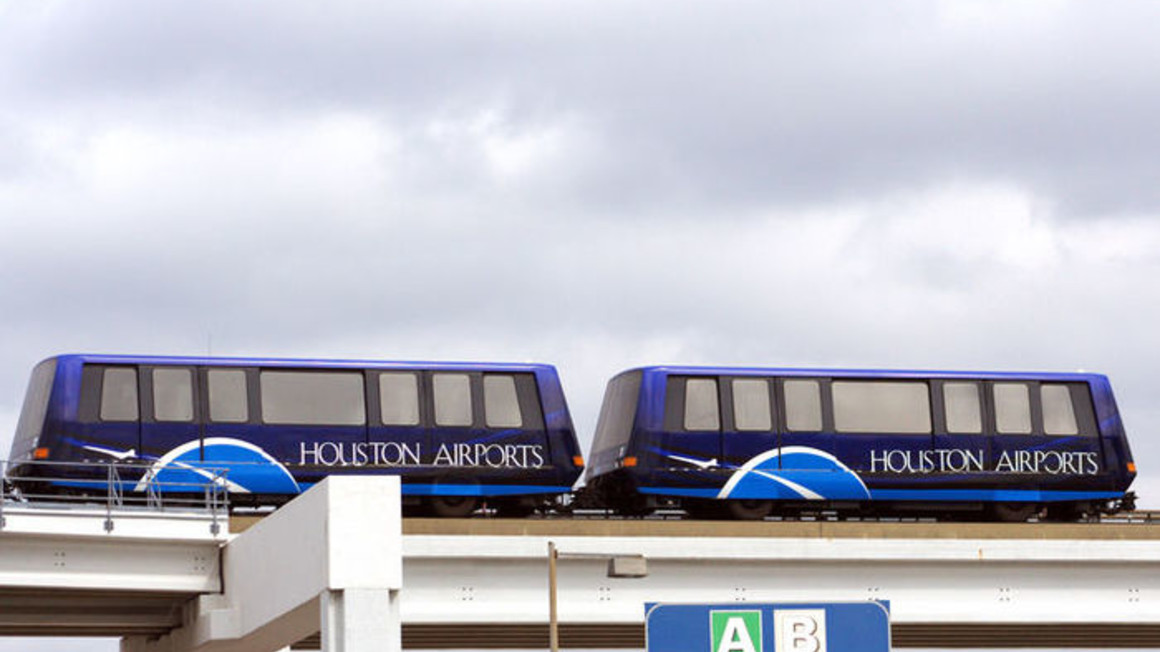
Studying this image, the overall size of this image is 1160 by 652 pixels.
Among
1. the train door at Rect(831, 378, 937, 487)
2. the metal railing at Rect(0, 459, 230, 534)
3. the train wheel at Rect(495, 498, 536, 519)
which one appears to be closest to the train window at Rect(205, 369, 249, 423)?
the metal railing at Rect(0, 459, 230, 534)

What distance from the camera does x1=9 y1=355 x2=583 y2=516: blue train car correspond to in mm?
37219

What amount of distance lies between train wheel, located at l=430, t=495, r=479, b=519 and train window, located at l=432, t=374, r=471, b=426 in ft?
3.98

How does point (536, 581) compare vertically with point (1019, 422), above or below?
below

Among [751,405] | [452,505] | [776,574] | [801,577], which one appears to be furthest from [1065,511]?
[452,505]

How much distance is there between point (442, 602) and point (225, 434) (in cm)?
444

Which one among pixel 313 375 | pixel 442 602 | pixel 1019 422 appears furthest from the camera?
pixel 1019 422

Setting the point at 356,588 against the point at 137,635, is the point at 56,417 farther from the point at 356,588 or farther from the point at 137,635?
the point at 356,588

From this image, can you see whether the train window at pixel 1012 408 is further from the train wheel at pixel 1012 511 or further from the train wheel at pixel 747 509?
the train wheel at pixel 747 509

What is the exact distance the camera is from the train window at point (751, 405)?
39.5 metres

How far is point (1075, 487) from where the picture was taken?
41.3 m

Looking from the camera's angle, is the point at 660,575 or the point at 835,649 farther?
the point at 660,575

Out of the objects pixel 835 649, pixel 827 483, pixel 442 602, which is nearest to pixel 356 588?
pixel 835 649

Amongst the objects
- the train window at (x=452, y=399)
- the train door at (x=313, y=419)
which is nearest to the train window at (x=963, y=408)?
the train window at (x=452, y=399)

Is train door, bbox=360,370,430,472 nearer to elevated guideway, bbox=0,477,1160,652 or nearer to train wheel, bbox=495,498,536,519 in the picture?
train wheel, bbox=495,498,536,519
